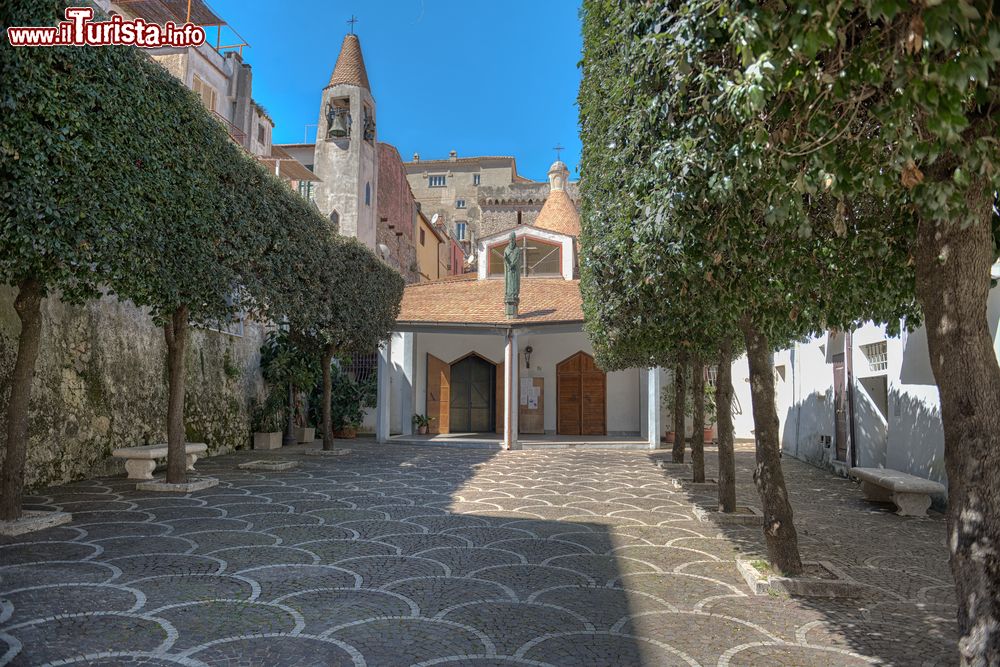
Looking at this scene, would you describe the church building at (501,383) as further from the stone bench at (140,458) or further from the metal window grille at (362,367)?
the stone bench at (140,458)

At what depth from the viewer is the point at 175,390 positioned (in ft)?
28.7

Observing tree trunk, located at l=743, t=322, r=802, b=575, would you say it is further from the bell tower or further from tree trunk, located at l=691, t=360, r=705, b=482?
the bell tower

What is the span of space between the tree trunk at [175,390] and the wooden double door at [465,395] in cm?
1140

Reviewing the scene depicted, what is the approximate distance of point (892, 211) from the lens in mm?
3580

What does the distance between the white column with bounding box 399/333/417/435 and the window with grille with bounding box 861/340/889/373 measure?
12.0m

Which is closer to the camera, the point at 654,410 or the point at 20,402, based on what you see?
the point at 20,402

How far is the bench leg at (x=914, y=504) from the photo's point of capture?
7.72 meters

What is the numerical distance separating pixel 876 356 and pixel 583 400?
1039 centimetres

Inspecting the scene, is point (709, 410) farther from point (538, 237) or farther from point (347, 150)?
point (347, 150)

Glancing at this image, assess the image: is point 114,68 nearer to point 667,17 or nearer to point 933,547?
point 667,17

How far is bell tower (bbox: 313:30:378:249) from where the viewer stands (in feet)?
85.5

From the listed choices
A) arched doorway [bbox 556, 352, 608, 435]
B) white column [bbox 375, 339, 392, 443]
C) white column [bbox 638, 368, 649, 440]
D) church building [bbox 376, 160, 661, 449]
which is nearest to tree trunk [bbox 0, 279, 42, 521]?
white column [bbox 375, 339, 392, 443]

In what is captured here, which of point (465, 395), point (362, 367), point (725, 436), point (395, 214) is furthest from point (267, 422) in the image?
point (395, 214)

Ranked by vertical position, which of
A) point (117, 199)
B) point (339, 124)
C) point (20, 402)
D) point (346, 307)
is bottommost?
point (20, 402)
